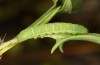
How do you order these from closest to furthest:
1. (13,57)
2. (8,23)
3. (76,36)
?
(76,36), (13,57), (8,23)

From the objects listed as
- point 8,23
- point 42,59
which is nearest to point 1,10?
point 8,23

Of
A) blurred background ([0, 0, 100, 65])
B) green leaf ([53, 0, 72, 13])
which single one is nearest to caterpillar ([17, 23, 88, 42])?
green leaf ([53, 0, 72, 13])

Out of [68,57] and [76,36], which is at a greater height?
[68,57]

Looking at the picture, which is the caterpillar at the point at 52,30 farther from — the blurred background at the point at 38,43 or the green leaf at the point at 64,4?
the blurred background at the point at 38,43

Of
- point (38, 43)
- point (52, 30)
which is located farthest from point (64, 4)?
point (38, 43)

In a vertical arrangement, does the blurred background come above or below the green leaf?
above

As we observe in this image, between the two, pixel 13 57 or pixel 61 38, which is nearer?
pixel 61 38

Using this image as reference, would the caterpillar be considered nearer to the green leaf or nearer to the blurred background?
the green leaf

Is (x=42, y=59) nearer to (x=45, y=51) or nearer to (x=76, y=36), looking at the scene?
(x=45, y=51)
